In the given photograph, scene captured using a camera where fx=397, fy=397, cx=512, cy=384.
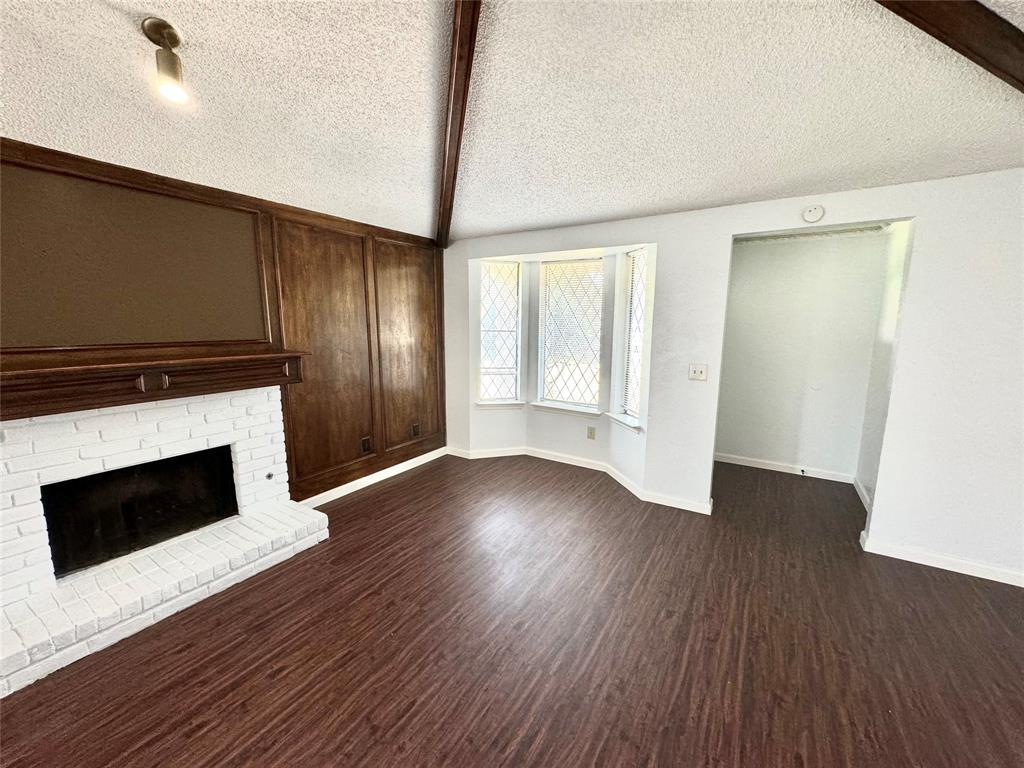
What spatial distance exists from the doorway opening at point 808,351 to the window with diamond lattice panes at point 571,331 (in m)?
1.23

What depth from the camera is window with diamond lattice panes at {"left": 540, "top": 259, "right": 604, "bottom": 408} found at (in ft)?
12.9

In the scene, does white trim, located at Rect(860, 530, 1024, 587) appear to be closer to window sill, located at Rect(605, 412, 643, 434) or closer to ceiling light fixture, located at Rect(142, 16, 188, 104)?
window sill, located at Rect(605, 412, 643, 434)

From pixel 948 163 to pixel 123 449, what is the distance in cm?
465

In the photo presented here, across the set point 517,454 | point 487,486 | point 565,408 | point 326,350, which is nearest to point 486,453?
point 517,454

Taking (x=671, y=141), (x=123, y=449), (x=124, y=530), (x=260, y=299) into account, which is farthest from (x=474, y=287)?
(x=124, y=530)

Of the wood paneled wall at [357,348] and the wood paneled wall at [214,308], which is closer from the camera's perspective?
the wood paneled wall at [214,308]

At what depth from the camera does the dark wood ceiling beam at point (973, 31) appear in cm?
131

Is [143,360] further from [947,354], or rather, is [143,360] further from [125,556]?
[947,354]

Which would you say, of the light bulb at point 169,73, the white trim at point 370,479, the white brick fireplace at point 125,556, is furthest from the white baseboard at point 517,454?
the light bulb at point 169,73

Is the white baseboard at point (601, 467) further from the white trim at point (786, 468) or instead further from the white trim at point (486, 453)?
the white trim at point (786, 468)

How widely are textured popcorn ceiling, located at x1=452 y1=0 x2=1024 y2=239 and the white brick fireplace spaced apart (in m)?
2.39

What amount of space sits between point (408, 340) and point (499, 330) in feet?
3.18

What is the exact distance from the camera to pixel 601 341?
12.7 ft

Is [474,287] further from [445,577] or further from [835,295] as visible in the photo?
[835,295]
